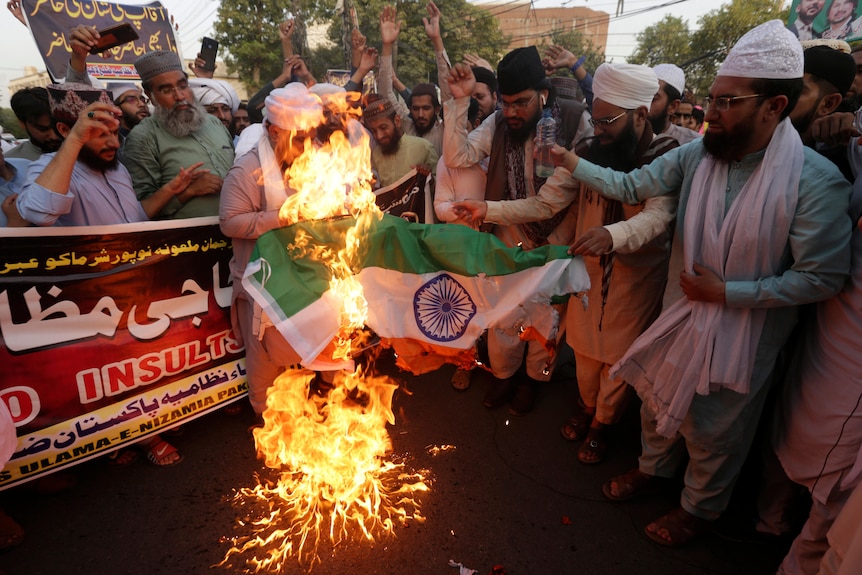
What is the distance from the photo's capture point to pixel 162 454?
3.93 metres

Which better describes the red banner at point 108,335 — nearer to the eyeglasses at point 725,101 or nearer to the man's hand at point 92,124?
the man's hand at point 92,124

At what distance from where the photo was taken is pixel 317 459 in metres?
3.51

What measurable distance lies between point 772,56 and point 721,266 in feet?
3.74

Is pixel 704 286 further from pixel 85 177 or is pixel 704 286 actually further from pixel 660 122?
pixel 85 177

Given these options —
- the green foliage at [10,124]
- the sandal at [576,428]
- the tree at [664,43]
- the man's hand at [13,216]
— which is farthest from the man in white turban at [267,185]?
the tree at [664,43]

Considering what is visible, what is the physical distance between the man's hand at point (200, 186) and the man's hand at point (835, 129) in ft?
15.0

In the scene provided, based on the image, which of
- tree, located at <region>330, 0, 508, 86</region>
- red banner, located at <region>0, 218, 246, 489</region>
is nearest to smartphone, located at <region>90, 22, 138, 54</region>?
red banner, located at <region>0, 218, 246, 489</region>

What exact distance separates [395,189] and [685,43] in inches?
1611

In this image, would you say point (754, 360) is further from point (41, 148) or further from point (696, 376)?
point (41, 148)

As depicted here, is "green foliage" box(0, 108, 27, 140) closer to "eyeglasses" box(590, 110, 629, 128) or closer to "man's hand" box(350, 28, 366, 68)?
"man's hand" box(350, 28, 366, 68)

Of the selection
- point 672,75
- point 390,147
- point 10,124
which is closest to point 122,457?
point 390,147

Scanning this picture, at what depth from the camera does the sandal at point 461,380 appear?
16.5 ft

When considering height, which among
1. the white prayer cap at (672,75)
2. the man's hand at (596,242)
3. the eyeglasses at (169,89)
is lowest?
the man's hand at (596,242)

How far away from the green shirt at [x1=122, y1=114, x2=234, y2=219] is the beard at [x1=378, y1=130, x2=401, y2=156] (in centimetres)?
189
